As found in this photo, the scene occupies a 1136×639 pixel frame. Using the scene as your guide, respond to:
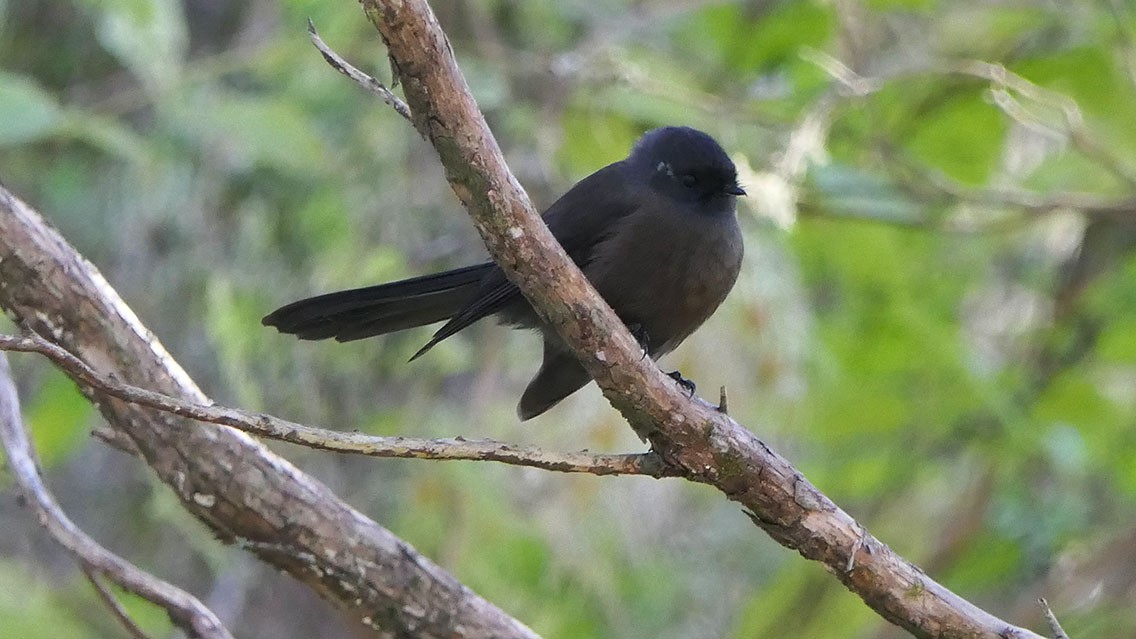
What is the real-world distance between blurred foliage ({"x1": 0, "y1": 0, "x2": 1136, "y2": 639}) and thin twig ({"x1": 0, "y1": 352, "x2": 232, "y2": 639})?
3.23ft

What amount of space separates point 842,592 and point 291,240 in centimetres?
280

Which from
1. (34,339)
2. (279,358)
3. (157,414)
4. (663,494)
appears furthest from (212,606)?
(34,339)

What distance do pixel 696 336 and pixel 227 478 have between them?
2.33m

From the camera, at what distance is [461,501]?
5.18 metres

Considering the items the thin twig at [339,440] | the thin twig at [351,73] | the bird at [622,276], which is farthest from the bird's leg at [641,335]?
the thin twig at [351,73]

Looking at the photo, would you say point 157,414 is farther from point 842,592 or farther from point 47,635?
point 842,592

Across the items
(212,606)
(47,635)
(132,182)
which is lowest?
(47,635)

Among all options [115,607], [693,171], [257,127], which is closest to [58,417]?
[257,127]

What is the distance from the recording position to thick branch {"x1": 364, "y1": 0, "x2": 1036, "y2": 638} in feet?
7.30

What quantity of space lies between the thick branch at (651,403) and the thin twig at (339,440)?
103mm

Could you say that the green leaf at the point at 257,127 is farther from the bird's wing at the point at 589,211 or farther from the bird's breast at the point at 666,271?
the bird's breast at the point at 666,271

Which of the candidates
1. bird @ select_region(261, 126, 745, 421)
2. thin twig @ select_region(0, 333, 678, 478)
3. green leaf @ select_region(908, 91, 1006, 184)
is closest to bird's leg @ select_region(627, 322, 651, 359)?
bird @ select_region(261, 126, 745, 421)

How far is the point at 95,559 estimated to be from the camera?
297 cm

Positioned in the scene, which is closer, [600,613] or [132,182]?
[132,182]
